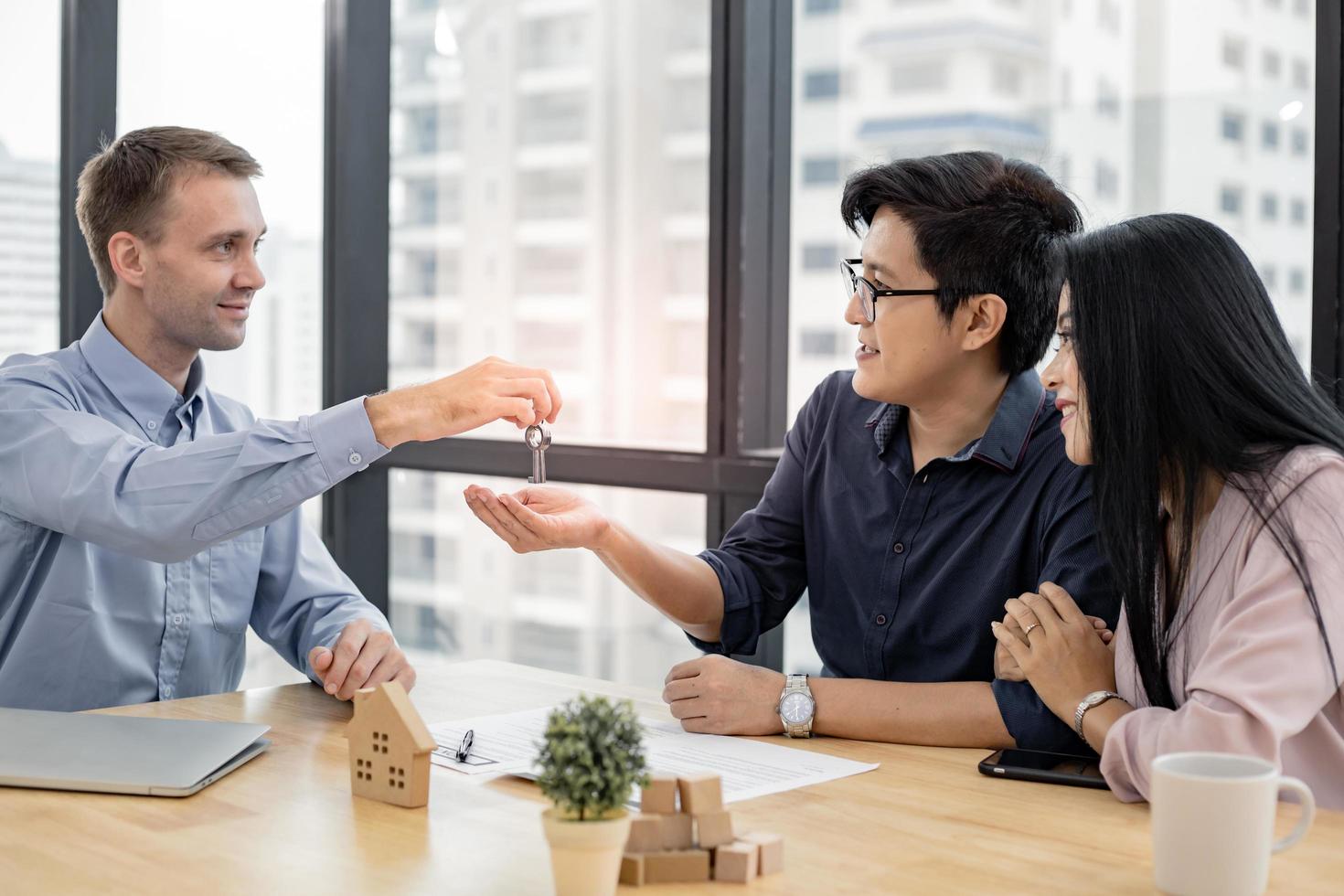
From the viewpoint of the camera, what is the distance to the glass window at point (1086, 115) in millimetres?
2338

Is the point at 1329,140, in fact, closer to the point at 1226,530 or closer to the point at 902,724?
the point at 1226,530

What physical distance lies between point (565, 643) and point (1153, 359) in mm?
2477

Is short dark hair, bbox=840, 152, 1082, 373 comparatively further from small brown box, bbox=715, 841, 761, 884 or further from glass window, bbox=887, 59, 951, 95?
small brown box, bbox=715, 841, 761, 884

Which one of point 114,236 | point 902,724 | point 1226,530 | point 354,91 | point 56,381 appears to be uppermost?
point 354,91

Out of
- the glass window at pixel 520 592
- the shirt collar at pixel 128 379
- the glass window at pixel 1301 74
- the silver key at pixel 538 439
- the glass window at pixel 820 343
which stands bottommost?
the glass window at pixel 520 592

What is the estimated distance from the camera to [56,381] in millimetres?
2148

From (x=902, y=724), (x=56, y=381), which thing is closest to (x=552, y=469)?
(x=56, y=381)

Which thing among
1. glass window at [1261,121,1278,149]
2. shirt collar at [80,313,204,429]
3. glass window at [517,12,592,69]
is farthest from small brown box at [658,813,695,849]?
glass window at [517,12,592,69]

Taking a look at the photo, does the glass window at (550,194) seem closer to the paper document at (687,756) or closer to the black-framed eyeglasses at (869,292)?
the black-framed eyeglasses at (869,292)

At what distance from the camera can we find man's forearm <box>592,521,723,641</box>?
6.93ft

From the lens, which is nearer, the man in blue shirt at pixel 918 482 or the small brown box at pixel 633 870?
the small brown box at pixel 633 870

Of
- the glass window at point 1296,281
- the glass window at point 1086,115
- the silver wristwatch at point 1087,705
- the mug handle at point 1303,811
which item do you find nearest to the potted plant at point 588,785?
the mug handle at point 1303,811

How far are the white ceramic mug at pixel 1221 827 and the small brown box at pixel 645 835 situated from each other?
1.36 ft

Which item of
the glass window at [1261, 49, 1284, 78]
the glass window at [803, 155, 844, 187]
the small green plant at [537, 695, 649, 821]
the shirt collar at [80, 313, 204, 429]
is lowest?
the small green plant at [537, 695, 649, 821]
